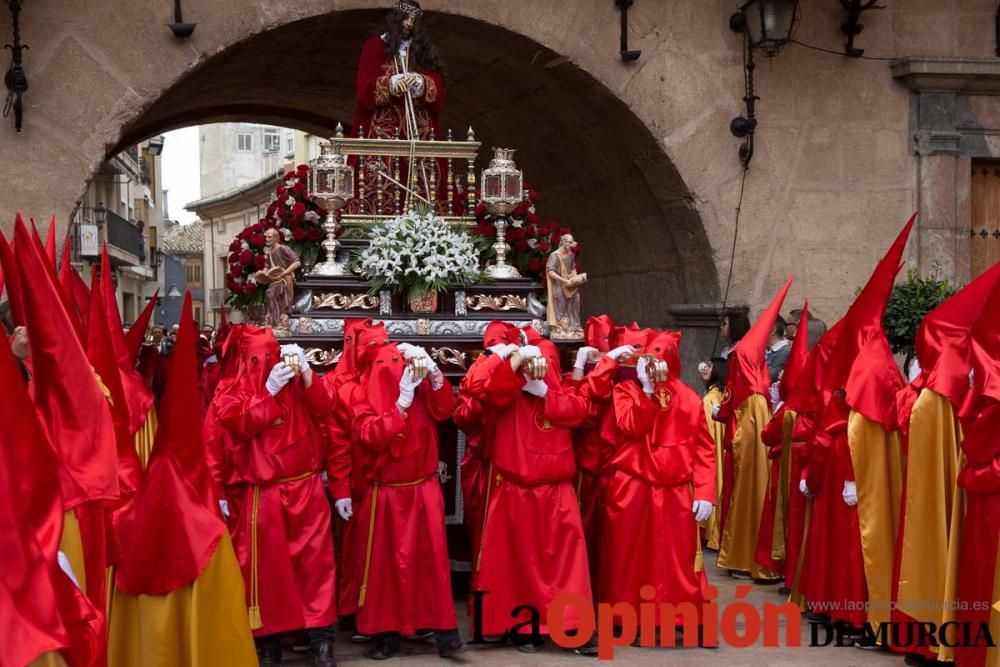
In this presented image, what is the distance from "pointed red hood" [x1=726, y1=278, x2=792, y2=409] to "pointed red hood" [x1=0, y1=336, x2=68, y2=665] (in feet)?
20.6

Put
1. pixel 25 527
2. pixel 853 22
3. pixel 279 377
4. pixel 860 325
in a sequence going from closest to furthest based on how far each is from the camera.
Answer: pixel 25 527
pixel 279 377
pixel 860 325
pixel 853 22

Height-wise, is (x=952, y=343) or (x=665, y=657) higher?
(x=952, y=343)

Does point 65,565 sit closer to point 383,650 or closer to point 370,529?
point 370,529

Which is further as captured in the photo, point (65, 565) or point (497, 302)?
point (497, 302)

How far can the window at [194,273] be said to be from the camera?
64.2 metres

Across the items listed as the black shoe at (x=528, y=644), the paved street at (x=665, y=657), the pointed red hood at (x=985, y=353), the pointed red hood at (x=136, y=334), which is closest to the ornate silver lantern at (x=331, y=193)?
the pointed red hood at (x=136, y=334)

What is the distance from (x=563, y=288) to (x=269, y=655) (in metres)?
3.18

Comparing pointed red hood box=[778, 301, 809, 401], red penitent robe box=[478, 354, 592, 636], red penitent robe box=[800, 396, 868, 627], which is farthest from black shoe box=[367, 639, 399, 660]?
pointed red hood box=[778, 301, 809, 401]

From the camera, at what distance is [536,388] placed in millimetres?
6820

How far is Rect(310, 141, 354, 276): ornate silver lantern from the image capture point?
829 cm

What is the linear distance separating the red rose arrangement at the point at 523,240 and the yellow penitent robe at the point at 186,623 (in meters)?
4.39

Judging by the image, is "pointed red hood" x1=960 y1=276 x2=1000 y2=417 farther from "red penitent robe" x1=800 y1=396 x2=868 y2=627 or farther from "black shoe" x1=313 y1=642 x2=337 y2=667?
"black shoe" x1=313 y1=642 x2=337 y2=667

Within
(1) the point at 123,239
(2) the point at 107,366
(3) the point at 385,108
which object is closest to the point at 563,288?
(3) the point at 385,108

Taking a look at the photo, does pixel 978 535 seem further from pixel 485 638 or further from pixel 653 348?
pixel 485 638
